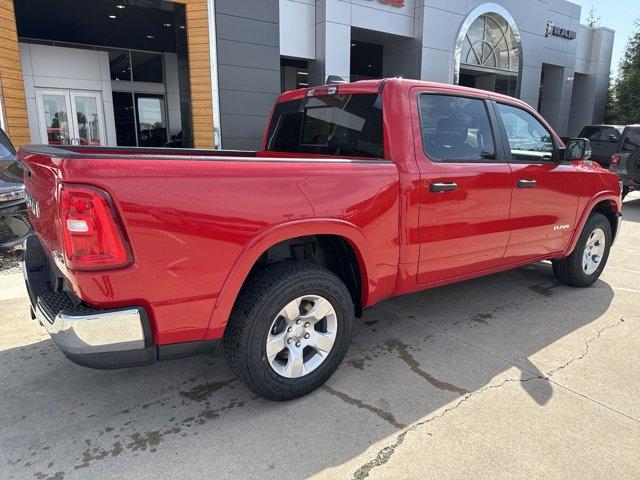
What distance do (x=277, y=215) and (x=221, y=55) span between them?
1001cm

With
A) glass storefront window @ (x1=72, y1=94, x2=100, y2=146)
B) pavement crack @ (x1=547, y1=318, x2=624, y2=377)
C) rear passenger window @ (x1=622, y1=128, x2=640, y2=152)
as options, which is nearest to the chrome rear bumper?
pavement crack @ (x1=547, y1=318, x2=624, y2=377)

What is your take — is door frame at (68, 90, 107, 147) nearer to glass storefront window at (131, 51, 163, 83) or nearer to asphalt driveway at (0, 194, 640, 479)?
glass storefront window at (131, 51, 163, 83)

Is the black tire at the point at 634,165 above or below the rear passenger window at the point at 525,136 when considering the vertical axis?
below

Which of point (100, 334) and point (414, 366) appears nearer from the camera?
point (100, 334)

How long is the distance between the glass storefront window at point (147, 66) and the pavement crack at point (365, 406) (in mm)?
16912

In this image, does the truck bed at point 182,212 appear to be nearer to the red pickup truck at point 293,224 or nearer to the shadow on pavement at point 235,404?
the red pickup truck at point 293,224

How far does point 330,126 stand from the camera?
3662 millimetres

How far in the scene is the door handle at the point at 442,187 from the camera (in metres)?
3.20

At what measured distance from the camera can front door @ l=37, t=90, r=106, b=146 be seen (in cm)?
1300

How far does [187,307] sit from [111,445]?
A: 2.83ft

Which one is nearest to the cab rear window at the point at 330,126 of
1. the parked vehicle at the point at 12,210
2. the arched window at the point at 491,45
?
the parked vehicle at the point at 12,210

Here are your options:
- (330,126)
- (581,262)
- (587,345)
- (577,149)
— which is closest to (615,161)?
(581,262)

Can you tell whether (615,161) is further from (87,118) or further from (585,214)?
(87,118)

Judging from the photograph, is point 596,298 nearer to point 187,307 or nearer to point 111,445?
point 187,307
